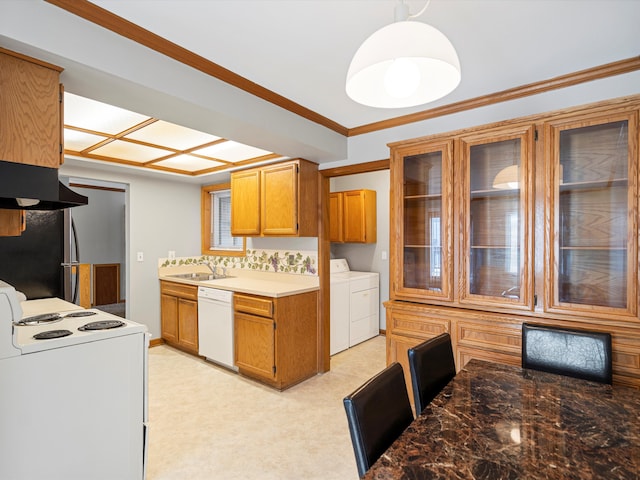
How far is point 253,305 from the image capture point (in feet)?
10.9

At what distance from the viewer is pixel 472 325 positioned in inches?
92.2

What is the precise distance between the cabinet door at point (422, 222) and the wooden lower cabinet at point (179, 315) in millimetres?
2453

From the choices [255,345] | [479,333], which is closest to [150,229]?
[255,345]

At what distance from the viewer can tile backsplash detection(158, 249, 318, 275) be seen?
373cm

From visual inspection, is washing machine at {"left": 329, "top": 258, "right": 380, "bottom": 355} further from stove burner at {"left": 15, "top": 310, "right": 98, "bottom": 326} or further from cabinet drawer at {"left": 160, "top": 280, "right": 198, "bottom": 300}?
stove burner at {"left": 15, "top": 310, "right": 98, "bottom": 326}

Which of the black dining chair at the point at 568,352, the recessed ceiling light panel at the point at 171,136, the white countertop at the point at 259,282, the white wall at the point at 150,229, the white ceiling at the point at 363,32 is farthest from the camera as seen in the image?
the white wall at the point at 150,229

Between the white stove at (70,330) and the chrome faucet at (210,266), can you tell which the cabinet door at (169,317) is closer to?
the chrome faucet at (210,266)

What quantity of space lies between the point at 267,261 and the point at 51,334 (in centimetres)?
257

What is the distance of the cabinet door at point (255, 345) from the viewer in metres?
3.18

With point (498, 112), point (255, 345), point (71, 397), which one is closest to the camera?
point (71, 397)

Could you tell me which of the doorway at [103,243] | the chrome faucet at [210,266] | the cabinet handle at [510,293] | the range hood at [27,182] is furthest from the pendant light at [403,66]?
the doorway at [103,243]

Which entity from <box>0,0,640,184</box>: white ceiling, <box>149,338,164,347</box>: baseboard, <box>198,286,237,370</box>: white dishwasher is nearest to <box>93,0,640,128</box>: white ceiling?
<box>0,0,640,184</box>: white ceiling

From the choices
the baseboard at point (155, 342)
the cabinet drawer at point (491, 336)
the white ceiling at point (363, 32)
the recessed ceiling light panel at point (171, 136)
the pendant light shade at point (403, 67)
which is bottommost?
the baseboard at point (155, 342)

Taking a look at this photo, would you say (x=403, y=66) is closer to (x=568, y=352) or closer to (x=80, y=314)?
(x=568, y=352)
